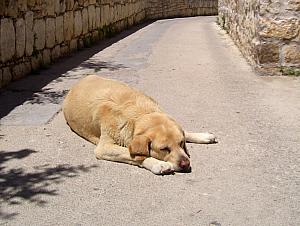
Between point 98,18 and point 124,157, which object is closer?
point 124,157

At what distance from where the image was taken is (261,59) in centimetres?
735

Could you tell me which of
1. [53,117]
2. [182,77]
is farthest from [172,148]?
[182,77]

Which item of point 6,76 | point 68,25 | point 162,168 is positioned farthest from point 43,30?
point 162,168

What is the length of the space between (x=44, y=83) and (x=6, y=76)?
58 cm

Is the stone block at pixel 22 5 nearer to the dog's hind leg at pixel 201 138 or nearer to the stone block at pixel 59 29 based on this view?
the stone block at pixel 59 29

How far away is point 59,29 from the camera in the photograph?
9.11m

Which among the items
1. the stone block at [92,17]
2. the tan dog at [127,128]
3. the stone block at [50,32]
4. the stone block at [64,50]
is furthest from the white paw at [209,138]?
the stone block at [92,17]

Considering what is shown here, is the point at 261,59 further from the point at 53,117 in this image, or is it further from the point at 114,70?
the point at 53,117

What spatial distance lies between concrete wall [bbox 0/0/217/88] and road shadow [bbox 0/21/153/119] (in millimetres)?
165

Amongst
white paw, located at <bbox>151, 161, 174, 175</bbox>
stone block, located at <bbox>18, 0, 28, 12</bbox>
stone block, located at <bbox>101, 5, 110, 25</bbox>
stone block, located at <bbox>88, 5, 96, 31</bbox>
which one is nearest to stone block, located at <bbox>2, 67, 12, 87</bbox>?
stone block, located at <bbox>18, 0, 28, 12</bbox>

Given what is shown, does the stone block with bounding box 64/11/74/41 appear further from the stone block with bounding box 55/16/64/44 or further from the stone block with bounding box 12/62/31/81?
the stone block with bounding box 12/62/31/81

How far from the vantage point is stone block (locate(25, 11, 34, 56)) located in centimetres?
753

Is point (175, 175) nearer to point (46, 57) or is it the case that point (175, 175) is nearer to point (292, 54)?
point (292, 54)

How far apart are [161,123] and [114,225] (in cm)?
109
